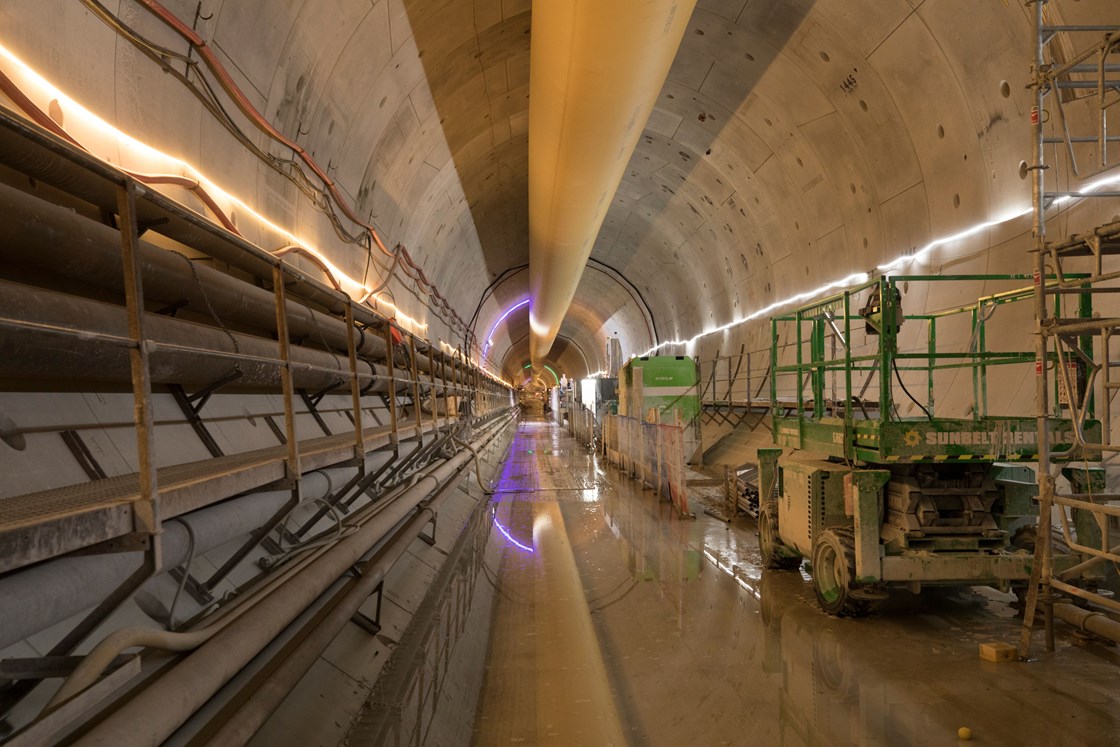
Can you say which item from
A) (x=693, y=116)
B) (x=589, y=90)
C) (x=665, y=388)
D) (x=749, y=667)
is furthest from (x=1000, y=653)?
(x=665, y=388)

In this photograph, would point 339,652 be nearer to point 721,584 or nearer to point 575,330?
point 721,584

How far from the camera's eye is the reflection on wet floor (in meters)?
3.53

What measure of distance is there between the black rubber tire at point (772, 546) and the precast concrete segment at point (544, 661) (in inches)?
77.1

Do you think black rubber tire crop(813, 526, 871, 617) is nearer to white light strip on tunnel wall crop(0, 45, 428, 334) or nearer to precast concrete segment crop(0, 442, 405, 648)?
precast concrete segment crop(0, 442, 405, 648)

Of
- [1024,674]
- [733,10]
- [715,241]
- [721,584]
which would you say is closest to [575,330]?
[715,241]

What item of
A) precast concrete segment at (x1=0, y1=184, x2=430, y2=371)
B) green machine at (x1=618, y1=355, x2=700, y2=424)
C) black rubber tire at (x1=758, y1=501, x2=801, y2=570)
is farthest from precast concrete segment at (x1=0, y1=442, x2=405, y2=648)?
green machine at (x1=618, y1=355, x2=700, y2=424)

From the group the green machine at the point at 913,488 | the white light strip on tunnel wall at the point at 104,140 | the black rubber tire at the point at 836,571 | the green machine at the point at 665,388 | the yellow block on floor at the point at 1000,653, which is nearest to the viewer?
the white light strip on tunnel wall at the point at 104,140

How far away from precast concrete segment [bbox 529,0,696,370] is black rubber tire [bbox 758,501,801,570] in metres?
4.16

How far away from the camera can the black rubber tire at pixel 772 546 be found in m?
6.63

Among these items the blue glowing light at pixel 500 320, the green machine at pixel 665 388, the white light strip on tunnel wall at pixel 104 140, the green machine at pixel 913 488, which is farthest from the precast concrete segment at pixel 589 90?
the blue glowing light at pixel 500 320

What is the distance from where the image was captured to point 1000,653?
14.2ft

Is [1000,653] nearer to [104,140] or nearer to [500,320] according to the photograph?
[104,140]

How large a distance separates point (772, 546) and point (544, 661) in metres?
3.10

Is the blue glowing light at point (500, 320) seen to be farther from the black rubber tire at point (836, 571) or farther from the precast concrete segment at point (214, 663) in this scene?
the precast concrete segment at point (214, 663)
